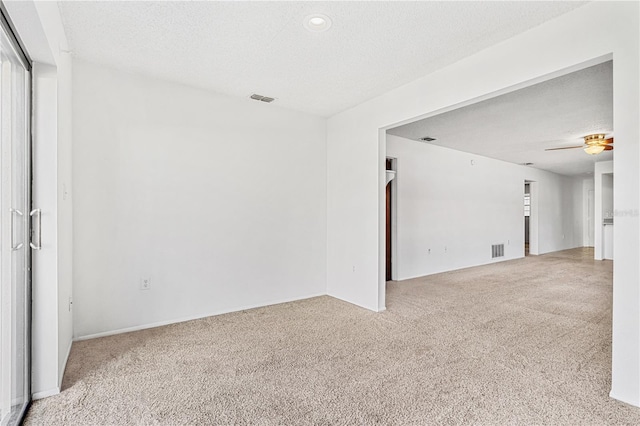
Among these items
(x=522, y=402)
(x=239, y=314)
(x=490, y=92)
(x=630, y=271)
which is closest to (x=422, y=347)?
(x=522, y=402)

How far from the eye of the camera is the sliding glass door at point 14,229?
1.67 m

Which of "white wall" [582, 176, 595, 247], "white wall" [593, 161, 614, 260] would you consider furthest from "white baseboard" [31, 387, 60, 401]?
"white wall" [582, 176, 595, 247]

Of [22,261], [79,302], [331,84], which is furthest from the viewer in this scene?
[331,84]

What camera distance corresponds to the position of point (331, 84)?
3471 millimetres

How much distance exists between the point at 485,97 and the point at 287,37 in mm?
1676

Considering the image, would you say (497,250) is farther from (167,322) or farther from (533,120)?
(167,322)

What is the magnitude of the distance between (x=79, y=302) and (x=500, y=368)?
3447mm

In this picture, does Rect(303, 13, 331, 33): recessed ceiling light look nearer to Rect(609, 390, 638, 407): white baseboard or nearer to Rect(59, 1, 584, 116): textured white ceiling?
Rect(59, 1, 584, 116): textured white ceiling

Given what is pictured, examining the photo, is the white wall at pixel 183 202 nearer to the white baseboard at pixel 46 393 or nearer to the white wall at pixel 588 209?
the white baseboard at pixel 46 393

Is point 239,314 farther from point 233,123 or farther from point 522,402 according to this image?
point 522,402

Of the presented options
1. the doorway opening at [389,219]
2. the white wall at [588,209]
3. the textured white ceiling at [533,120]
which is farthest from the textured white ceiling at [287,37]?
the white wall at [588,209]

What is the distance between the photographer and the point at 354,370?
2.40 meters

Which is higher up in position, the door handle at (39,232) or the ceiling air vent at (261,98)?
the ceiling air vent at (261,98)

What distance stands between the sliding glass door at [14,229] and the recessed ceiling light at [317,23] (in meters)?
1.64
